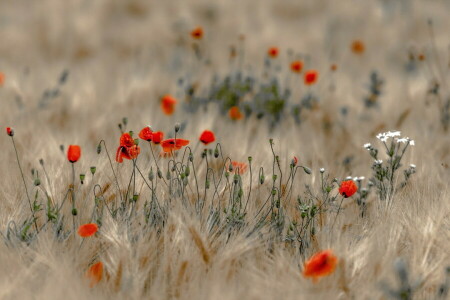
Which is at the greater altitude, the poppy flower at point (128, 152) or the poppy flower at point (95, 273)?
the poppy flower at point (128, 152)

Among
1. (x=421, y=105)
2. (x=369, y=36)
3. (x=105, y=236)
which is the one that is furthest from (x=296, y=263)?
(x=369, y=36)

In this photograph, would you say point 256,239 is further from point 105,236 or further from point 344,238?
point 105,236

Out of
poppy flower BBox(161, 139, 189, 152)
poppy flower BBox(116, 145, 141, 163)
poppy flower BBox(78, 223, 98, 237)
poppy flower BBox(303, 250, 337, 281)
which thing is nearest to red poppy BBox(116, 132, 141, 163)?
poppy flower BBox(116, 145, 141, 163)

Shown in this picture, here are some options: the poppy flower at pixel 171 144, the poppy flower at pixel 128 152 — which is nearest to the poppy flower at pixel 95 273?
the poppy flower at pixel 128 152

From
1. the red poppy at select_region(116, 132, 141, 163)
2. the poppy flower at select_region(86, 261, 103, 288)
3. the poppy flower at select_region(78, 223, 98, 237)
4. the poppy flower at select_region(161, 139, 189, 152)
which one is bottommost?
the poppy flower at select_region(86, 261, 103, 288)

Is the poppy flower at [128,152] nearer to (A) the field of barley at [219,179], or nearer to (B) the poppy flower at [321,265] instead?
(A) the field of barley at [219,179]

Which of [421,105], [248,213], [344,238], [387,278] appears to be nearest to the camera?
[387,278]

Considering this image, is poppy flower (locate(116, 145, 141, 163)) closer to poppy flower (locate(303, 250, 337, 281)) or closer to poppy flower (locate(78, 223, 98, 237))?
poppy flower (locate(78, 223, 98, 237))
